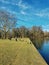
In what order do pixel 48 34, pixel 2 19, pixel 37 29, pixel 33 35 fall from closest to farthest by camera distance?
pixel 2 19 → pixel 33 35 → pixel 37 29 → pixel 48 34

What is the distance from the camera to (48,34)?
475ft

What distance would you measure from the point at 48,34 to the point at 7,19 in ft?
290

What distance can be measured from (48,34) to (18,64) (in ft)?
443

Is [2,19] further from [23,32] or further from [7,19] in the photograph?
[23,32]

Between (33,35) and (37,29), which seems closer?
(33,35)

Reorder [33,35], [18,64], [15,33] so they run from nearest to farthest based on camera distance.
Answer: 1. [18,64]
2. [15,33]
3. [33,35]

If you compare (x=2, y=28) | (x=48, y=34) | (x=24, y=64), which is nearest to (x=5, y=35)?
(x=2, y=28)

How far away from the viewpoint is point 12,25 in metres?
62.2

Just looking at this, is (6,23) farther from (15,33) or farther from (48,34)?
(48,34)

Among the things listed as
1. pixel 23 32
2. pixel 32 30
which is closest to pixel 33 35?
pixel 32 30

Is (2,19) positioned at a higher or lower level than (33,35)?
higher

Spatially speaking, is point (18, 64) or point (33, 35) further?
point (33, 35)

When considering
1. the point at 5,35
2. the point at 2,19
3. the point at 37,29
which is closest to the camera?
the point at 2,19

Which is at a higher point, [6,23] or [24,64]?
[6,23]
